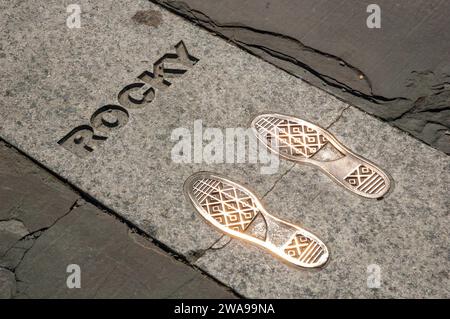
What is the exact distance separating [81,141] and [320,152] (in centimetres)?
155

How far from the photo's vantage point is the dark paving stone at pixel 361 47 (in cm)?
458

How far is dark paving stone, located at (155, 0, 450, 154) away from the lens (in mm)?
4578

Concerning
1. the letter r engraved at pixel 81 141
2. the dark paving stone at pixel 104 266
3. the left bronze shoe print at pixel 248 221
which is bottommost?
the dark paving stone at pixel 104 266

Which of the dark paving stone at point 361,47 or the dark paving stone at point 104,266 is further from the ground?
the dark paving stone at point 361,47

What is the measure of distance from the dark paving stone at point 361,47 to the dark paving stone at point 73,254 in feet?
5.63

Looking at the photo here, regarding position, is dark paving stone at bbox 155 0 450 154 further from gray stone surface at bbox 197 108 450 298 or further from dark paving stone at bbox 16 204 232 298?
dark paving stone at bbox 16 204 232 298

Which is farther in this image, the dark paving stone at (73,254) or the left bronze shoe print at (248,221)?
the left bronze shoe print at (248,221)

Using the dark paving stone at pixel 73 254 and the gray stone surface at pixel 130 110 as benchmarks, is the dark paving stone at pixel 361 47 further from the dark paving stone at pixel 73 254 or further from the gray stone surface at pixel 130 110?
the dark paving stone at pixel 73 254

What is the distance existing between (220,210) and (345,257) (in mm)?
788

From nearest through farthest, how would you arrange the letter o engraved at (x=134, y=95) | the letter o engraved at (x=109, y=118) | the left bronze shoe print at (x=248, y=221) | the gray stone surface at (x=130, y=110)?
1. the left bronze shoe print at (x=248, y=221)
2. the gray stone surface at (x=130, y=110)
3. the letter o engraved at (x=109, y=118)
4. the letter o engraved at (x=134, y=95)

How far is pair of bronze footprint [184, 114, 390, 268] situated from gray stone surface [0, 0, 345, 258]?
0.09 m

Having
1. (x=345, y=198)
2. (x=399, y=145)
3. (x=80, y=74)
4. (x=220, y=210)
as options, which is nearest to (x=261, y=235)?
(x=220, y=210)

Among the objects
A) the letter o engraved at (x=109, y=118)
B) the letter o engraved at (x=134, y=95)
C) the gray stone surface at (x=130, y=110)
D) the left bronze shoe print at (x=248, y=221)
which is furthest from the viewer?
the letter o engraved at (x=134, y=95)

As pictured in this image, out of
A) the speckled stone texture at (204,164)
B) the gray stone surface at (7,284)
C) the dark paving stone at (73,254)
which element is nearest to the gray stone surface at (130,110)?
the speckled stone texture at (204,164)
